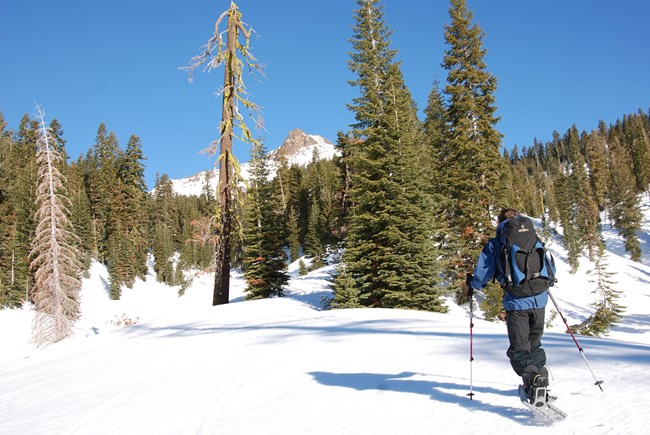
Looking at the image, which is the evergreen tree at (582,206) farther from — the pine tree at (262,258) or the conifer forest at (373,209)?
the pine tree at (262,258)

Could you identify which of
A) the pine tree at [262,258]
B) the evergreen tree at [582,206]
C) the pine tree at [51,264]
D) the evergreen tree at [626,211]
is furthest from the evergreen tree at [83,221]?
the evergreen tree at [626,211]

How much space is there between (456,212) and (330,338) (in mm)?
17474

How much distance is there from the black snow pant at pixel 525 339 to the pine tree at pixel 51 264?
49.5 ft

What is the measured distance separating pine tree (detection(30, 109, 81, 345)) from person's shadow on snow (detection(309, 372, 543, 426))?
41.3 feet

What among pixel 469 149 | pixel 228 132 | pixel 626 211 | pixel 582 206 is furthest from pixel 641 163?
pixel 228 132

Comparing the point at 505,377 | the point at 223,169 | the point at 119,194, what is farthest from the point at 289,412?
the point at 119,194

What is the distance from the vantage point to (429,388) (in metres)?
4.89

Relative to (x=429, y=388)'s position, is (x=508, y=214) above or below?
above

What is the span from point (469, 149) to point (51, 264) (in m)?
19.9

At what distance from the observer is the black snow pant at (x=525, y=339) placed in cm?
398

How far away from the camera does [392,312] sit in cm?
1184

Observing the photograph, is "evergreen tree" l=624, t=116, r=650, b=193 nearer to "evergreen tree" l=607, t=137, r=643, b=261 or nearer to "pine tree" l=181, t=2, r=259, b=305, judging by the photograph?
"evergreen tree" l=607, t=137, r=643, b=261

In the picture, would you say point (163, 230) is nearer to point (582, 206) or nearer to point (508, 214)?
point (582, 206)

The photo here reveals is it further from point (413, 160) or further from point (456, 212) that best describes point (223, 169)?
point (456, 212)
